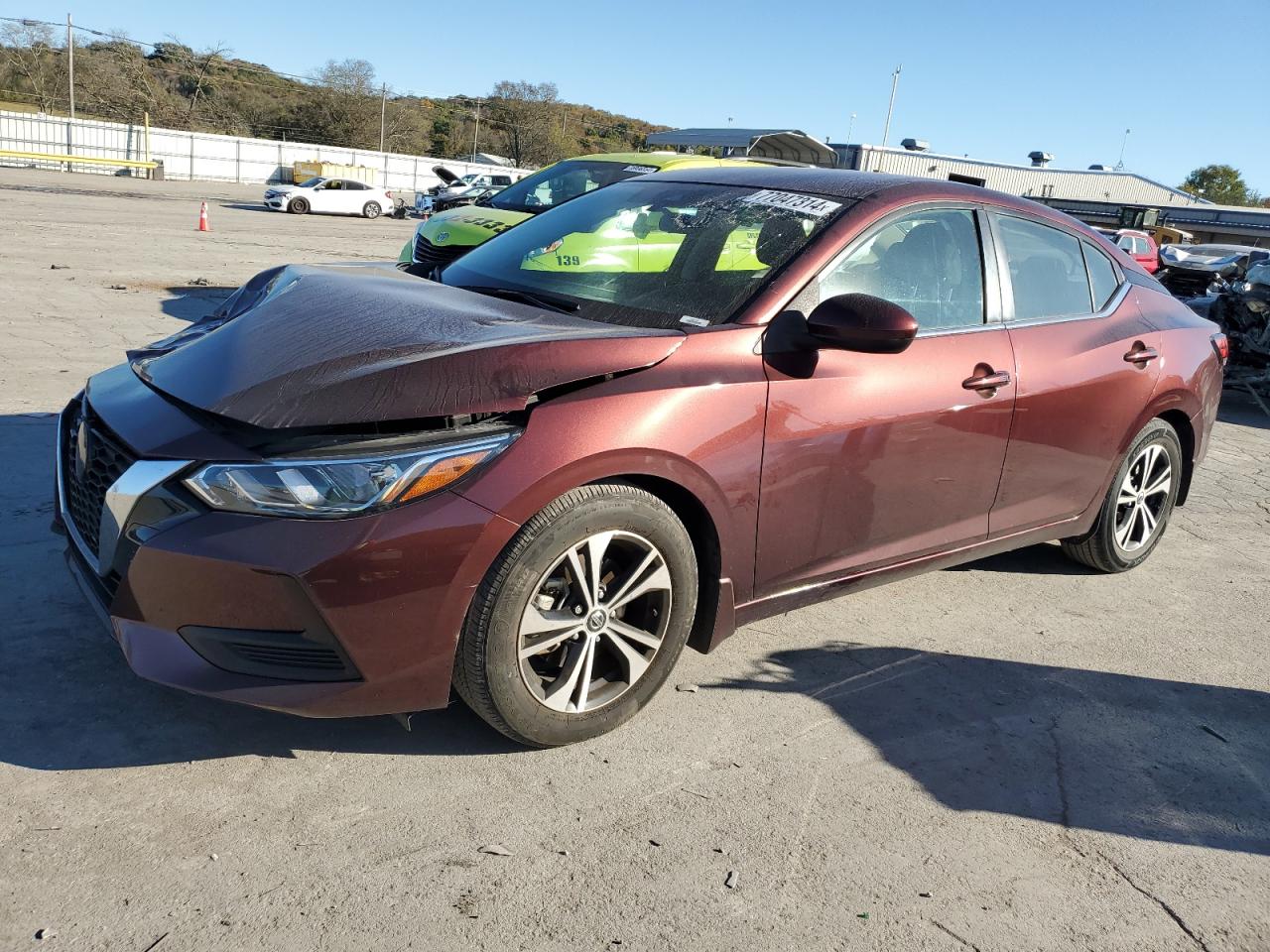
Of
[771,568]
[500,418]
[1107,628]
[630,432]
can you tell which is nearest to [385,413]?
[500,418]

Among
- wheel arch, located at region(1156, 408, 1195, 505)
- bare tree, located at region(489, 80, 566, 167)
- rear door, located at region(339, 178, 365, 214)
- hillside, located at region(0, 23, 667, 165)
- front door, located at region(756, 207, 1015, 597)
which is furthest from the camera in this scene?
bare tree, located at region(489, 80, 566, 167)

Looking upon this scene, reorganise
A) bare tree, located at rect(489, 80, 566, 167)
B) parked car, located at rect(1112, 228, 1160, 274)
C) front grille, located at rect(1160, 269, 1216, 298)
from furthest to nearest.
Result: bare tree, located at rect(489, 80, 566, 167)
front grille, located at rect(1160, 269, 1216, 298)
parked car, located at rect(1112, 228, 1160, 274)

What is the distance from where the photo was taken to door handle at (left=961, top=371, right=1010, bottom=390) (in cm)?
368

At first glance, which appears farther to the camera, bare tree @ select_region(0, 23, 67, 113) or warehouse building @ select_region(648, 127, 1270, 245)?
bare tree @ select_region(0, 23, 67, 113)

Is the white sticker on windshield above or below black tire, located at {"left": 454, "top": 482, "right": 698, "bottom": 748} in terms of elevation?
above

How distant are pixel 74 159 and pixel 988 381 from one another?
46358 millimetres

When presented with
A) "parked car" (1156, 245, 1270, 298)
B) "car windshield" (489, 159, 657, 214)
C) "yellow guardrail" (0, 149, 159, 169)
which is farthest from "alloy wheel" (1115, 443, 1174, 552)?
"yellow guardrail" (0, 149, 159, 169)

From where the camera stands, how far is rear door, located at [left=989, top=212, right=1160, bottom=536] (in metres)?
3.97

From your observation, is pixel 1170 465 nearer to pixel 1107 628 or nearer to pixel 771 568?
pixel 1107 628

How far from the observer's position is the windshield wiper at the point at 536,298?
3.48 m

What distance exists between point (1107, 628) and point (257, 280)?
375 cm

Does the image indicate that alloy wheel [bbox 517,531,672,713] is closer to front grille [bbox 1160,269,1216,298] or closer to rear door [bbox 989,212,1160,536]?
rear door [bbox 989,212,1160,536]

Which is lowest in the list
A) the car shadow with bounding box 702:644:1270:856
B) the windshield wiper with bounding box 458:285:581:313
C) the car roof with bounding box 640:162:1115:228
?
the car shadow with bounding box 702:644:1270:856

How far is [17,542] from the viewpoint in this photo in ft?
12.9
